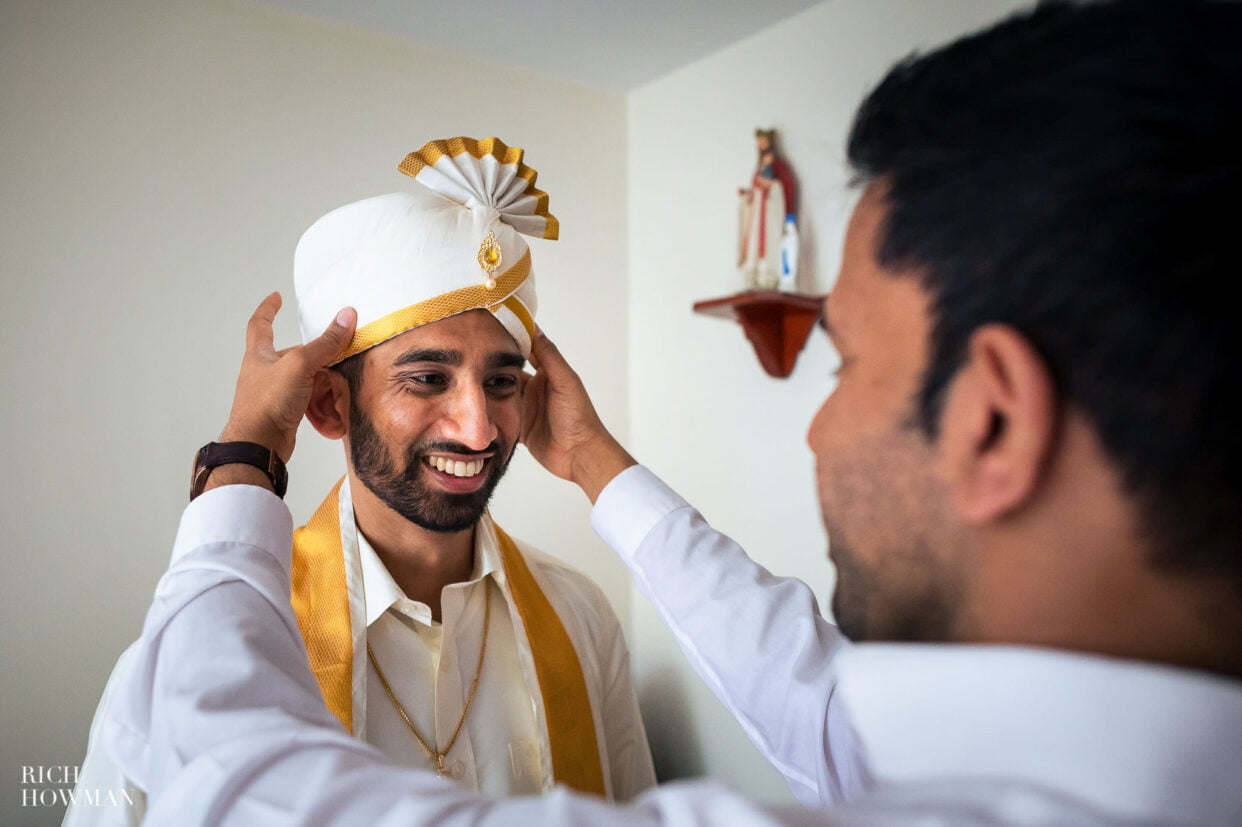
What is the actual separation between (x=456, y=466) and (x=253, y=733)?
3.76 ft

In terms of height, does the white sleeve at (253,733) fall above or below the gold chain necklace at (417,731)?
above

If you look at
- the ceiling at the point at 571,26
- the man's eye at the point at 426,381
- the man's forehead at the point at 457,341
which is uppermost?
the ceiling at the point at 571,26

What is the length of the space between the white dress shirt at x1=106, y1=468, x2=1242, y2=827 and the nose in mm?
769

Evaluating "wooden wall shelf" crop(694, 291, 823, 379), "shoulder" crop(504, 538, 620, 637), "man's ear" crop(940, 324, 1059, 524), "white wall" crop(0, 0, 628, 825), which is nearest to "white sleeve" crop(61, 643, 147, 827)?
"shoulder" crop(504, 538, 620, 637)

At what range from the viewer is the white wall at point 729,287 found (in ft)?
11.0

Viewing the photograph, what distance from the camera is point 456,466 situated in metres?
1.99

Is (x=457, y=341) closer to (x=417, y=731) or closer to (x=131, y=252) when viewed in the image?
(x=417, y=731)

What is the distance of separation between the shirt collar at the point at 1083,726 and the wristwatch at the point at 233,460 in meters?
0.92

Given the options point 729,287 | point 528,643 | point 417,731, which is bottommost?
point 417,731

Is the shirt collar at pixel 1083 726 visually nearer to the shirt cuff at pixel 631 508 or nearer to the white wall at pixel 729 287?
the shirt cuff at pixel 631 508

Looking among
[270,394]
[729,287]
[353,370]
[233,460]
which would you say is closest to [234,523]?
[233,460]

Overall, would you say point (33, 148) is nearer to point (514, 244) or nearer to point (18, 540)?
point (18, 540)

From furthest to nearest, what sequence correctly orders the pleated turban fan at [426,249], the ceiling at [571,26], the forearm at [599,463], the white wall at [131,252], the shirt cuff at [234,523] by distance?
1. the ceiling at [571,26]
2. the white wall at [131,252]
3. the pleated turban fan at [426,249]
4. the forearm at [599,463]
5. the shirt cuff at [234,523]

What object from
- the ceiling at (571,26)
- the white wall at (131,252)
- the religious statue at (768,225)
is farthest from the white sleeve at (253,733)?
the ceiling at (571,26)
